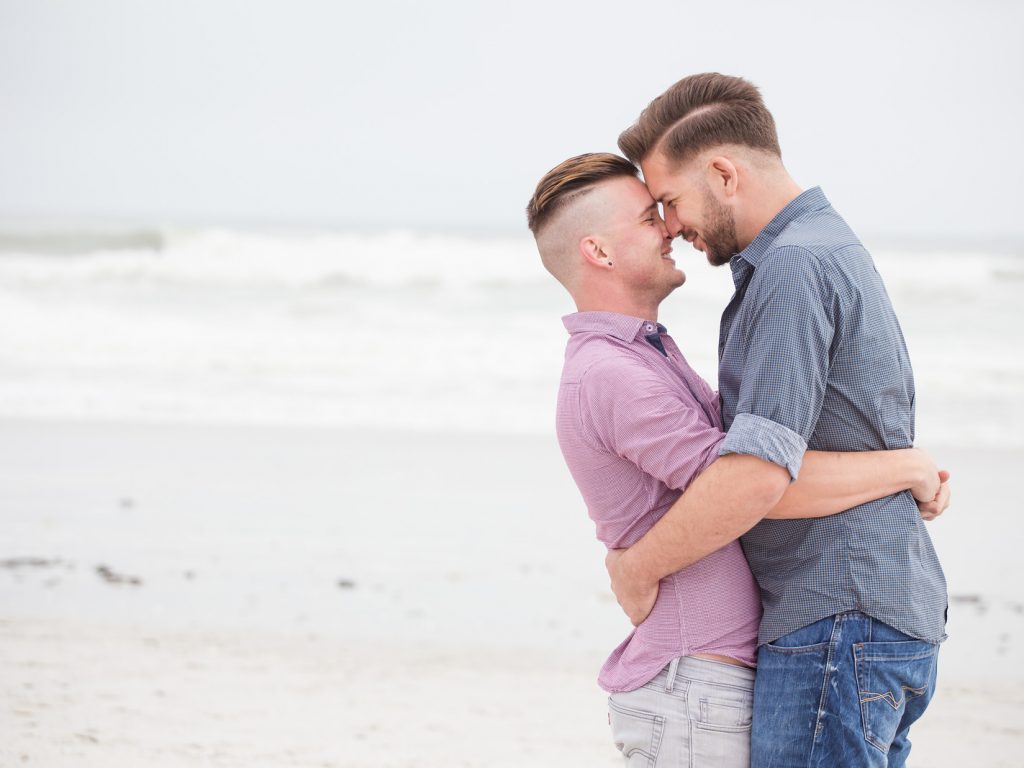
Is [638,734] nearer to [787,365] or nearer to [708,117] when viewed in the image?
[787,365]

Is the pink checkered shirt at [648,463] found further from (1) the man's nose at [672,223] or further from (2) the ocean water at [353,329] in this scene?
(2) the ocean water at [353,329]

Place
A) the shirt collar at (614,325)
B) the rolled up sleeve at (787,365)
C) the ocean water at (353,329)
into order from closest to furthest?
1. the rolled up sleeve at (787,365)
2. the shirt collar at (614,325)
3. the ocean water at (353,329)

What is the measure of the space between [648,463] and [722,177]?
633mm

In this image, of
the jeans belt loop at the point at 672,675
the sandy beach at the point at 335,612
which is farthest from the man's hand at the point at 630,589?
the sandy beach at the point at 335,612

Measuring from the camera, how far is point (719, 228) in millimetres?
2283

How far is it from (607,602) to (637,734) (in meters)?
3.32

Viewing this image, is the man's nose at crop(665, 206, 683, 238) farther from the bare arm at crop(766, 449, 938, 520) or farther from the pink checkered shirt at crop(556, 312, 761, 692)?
the bare arm at crop(766, 449, 938, 520)

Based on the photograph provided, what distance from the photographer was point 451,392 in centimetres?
1114

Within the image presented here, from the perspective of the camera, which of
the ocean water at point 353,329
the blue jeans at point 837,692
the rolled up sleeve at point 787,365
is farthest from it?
the ocean water at point 353,329

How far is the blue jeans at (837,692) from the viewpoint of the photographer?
6.72 ft

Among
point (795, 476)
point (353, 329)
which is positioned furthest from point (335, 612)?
point (353, 329)

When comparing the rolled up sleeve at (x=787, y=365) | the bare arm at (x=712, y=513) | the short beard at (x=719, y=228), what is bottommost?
the bare arm at (x=712, y=513)

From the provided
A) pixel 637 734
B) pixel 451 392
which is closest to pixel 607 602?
pixel 637 734

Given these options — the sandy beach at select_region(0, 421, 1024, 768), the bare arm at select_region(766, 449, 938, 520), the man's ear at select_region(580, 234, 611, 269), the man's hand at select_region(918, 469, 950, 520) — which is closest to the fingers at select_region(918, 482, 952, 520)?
the man's hand at select_region(918, 469, 950, 520)
